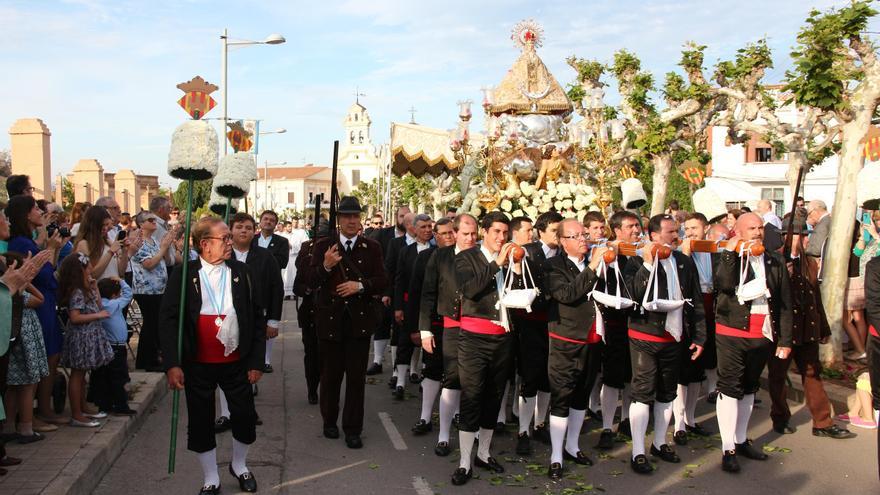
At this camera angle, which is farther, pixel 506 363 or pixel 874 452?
pixel 874 452

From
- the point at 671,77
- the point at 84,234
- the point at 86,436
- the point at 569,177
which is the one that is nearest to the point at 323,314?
the point at 86,436

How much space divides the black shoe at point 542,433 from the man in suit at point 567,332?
2.42 ft

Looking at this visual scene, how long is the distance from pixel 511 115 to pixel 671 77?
9125 mm

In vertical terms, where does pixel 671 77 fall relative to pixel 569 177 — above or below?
above

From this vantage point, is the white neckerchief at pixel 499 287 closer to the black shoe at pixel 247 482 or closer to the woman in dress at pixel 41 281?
the black shoe at pixel 247 482

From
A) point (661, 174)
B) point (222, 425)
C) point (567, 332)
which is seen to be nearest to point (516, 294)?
point (567, 332)

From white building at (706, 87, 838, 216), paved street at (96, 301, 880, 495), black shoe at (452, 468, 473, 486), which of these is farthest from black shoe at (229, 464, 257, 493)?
white building at (706, 87, 838, 216)

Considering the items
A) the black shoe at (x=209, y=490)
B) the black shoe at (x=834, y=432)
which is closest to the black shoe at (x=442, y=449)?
the black shoe at (x=209, y=490)

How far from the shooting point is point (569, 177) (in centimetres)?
1346

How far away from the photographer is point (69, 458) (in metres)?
6.17

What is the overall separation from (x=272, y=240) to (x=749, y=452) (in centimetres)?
655

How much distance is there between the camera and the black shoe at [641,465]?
6.57 m

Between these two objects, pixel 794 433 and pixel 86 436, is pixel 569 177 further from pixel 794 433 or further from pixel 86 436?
pixel 86 436

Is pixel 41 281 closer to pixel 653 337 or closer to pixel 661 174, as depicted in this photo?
pixel 653 337
